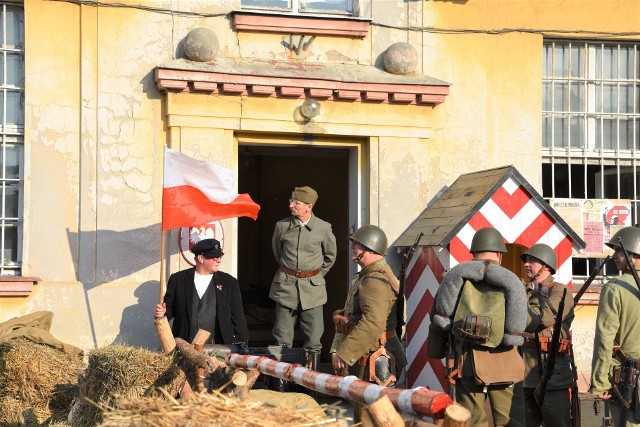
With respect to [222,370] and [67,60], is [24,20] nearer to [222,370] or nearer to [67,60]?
[67,60]

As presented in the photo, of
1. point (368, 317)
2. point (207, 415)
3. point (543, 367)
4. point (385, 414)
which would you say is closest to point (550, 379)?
point (543, 367)

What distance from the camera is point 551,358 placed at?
947 cm

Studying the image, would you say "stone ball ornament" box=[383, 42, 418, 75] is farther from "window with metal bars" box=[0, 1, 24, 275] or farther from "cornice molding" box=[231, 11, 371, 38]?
"window with metal bars" box=[0, 1, 24, 275]

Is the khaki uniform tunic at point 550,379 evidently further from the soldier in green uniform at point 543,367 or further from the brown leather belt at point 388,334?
the brown leather belt at point 388,334

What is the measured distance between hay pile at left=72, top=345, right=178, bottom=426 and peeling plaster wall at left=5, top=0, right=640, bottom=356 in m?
2.45

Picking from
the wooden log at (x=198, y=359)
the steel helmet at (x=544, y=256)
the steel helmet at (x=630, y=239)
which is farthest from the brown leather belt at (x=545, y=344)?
the wooden log at (x=198, y=359)

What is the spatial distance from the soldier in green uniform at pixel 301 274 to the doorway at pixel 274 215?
2331mm

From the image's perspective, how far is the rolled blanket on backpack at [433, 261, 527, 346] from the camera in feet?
27.7

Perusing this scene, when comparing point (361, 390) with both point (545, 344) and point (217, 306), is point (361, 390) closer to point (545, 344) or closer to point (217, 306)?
point (545, 344)

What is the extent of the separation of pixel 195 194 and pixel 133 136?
1317mm

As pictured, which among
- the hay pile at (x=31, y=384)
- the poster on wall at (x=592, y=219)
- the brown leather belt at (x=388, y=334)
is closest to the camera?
the brown leather belt at (x=388, y=334)

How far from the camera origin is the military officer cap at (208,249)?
10.8m

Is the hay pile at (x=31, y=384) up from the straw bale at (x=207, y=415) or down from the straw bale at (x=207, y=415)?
down

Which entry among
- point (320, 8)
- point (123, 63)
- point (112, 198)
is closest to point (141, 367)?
point (112, 198)
